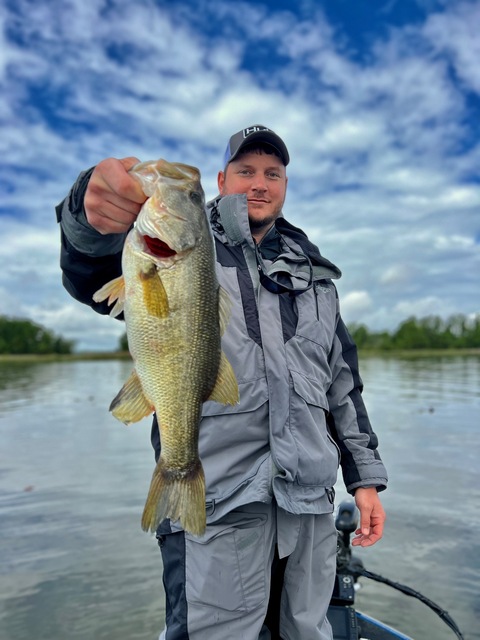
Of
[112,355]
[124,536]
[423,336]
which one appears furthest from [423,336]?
[124,536]

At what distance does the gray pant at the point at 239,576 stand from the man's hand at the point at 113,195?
1.42m

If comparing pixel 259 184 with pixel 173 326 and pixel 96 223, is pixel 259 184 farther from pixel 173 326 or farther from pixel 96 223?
pixel 173 326

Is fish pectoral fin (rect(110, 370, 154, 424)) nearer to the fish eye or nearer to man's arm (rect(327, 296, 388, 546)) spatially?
the fish eye

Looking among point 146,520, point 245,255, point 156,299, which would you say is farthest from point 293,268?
point 146,520

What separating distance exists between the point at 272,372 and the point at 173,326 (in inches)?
28.2

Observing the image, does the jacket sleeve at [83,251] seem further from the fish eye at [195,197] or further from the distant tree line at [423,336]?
the distant tree line at [423,336]

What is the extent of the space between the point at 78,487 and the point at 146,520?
25.1 feet

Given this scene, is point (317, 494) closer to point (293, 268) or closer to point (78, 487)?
point (293, 268)

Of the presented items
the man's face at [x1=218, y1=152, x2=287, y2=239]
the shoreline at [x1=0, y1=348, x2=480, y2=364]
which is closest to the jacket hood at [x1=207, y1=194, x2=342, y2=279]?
the man's face at [x1=218, y1=152, x2=287, y2=239]

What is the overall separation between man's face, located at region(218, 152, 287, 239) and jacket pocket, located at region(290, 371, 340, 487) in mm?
1003

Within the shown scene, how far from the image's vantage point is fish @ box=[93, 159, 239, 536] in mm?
2178

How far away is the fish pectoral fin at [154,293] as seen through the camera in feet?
7.09

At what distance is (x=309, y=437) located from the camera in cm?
280

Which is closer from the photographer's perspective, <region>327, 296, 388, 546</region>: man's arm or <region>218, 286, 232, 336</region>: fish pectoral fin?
<region>218, 286, 232, 336</region>: fish pectoral fin
